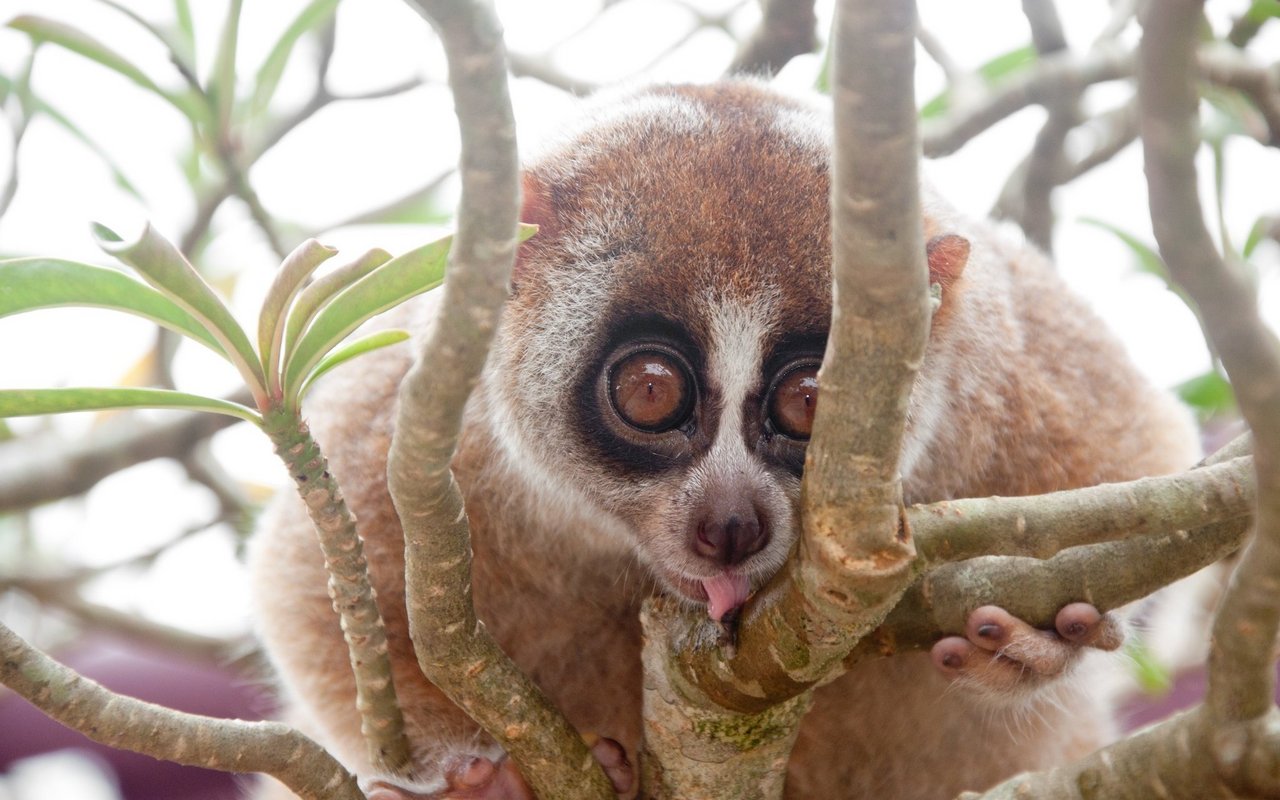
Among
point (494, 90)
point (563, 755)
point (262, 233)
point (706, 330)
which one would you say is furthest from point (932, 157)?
point (494, 90)

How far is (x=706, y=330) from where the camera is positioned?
2.41 metres

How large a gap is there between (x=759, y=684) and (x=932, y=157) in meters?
2.37

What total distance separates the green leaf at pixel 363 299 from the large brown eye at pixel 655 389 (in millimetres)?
675

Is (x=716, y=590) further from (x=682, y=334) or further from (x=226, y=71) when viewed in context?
A: (x=226, y=71)

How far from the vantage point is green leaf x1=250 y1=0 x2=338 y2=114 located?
360cm

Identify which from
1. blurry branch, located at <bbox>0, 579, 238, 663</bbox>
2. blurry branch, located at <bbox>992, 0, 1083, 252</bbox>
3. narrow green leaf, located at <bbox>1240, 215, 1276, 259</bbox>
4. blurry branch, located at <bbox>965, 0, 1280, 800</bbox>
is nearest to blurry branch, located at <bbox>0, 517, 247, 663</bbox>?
blurry branch, located at <bbox>0, 579, 238, 663</bbox>

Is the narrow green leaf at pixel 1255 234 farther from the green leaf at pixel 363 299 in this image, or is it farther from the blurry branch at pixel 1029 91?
the green leaf at pixel 363 299

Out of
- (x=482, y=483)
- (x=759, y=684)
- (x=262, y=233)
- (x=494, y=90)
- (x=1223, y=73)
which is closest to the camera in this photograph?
(x=494, y=90)

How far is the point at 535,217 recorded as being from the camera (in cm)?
279

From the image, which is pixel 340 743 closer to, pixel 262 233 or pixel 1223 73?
pixel 262 233

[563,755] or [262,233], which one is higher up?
[262,233]

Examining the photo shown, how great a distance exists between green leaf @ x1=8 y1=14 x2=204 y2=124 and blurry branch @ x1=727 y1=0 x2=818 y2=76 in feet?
5.54

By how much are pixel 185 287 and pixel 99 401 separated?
12.2 inches

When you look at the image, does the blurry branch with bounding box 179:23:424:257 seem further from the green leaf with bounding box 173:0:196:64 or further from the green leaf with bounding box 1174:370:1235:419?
the green leaf with bounding box 1174:370:1235:419
